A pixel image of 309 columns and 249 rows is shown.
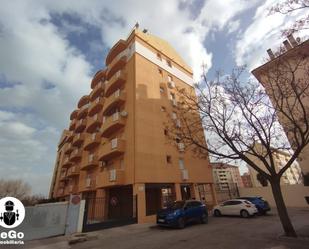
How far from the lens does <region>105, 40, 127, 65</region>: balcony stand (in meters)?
25.1

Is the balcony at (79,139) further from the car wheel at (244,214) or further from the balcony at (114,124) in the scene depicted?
the car wheel at (244,214)

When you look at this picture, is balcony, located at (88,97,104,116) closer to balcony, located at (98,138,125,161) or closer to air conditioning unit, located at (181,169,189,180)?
balcony, located at (98,138,125,161)

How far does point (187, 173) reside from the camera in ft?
68.7

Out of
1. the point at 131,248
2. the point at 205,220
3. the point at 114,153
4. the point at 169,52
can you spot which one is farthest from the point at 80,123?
the point at 131,248

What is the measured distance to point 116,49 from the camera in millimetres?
25969

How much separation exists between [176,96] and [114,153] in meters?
11.0

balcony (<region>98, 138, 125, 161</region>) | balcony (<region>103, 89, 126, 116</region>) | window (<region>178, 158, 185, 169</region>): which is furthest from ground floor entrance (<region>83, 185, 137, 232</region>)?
balcony (<region>103, 89, 126, 116</region>)

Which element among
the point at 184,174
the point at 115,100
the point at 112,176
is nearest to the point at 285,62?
the point at 184,174

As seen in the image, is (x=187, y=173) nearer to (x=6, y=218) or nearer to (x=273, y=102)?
(x=273, y=102)

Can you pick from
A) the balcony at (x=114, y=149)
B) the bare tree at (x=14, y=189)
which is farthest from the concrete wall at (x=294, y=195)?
the bare tree at (x=14, y=189)

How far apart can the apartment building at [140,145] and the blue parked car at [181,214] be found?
2.87 m

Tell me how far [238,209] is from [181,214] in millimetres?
6509

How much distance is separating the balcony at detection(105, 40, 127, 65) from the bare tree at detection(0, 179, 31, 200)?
138ft

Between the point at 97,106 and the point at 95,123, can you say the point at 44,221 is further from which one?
the point at 97,106
